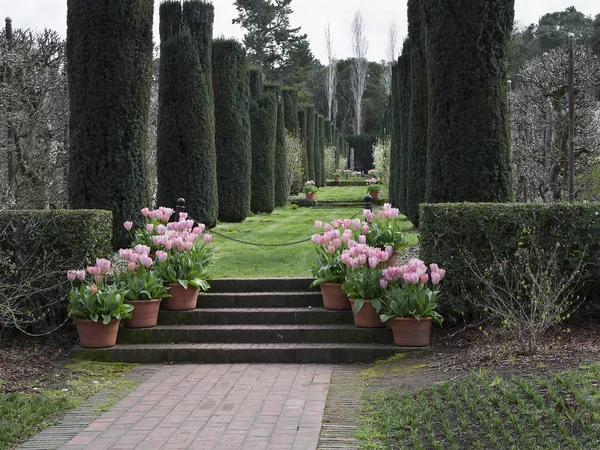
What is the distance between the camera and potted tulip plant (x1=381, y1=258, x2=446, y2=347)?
24.9 feet

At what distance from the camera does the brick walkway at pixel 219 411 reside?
16.7ft

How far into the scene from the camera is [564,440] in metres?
4.37

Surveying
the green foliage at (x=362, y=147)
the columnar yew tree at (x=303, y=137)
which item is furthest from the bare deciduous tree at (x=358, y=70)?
the columnar yew tree at (x=303, y=137)

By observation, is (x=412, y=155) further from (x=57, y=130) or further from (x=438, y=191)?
(x=57, y=130)

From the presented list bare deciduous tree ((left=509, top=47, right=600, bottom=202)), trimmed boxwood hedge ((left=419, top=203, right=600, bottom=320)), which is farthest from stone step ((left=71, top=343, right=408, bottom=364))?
bare deciduous tree ((left=509, top=47, right=600, bottom=202))

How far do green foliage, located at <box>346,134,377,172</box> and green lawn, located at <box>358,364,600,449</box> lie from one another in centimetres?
5989

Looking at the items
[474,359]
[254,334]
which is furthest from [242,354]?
[474,359]

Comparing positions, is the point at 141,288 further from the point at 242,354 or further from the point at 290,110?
Result: the point at 290,110

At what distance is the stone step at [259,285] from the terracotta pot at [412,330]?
2.01 m

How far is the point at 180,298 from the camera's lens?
8867mm

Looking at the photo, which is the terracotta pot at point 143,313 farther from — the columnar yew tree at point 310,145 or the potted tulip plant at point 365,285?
the columnar yew tree at point 310,145

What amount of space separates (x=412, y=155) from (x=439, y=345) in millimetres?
7807

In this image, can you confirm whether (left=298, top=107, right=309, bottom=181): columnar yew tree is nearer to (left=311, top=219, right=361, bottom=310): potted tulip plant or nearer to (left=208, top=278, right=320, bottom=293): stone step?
(left=208, top=278, right=320, bottom=293): stone step

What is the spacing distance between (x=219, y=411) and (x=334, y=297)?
318 centimetres
